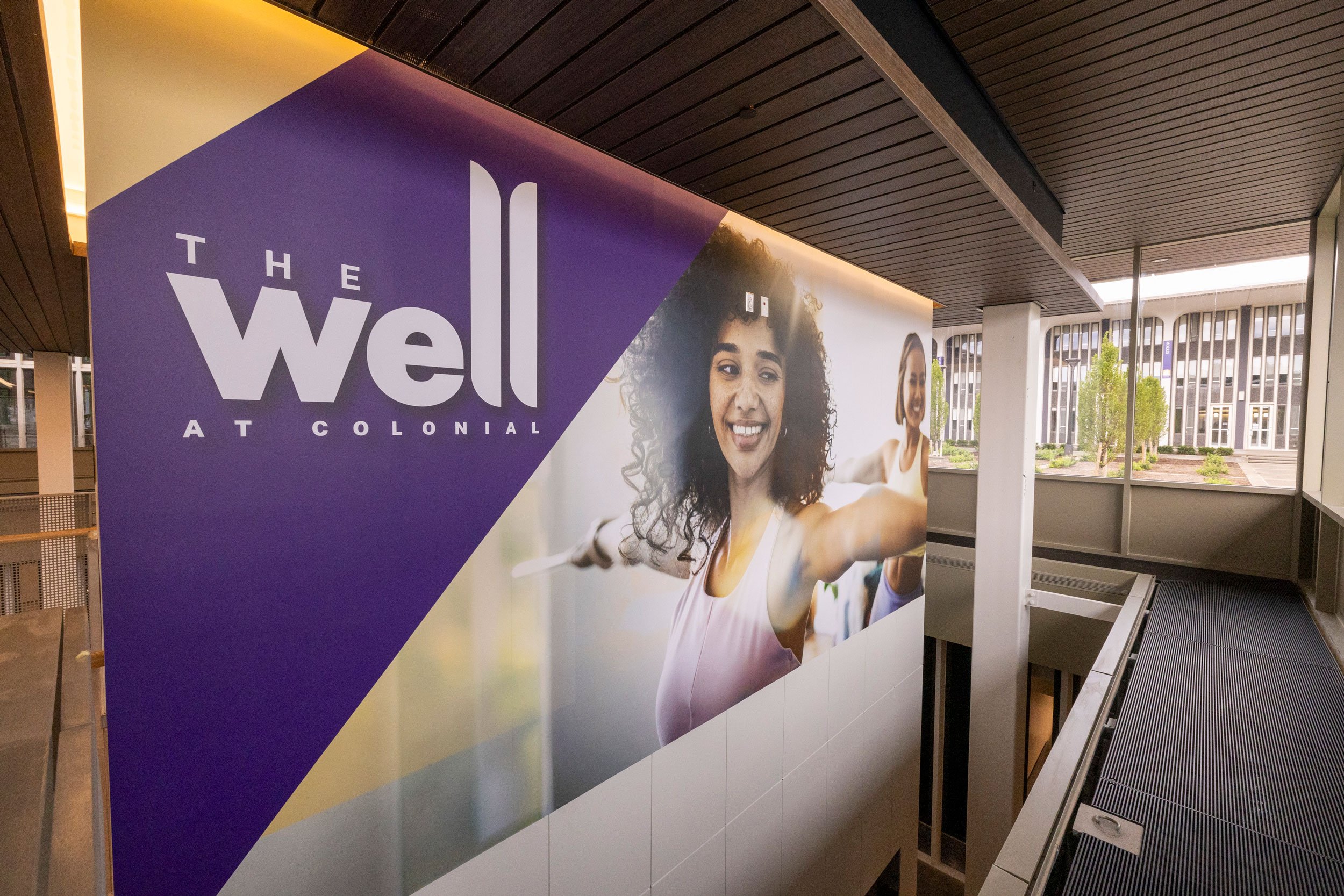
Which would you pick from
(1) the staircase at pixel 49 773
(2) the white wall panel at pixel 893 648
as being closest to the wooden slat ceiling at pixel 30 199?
(1) the staircase at pixel 49 773

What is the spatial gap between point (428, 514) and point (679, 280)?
1.53 metres

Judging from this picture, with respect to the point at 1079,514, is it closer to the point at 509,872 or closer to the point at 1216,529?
the point at 1216,529

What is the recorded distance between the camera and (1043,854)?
2061 millimetres

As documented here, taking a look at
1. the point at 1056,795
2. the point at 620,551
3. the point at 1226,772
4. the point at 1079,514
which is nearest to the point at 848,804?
the point at 1056,795

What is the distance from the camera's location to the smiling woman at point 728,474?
261 cm

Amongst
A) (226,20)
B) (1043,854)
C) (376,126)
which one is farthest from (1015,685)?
(226,20)

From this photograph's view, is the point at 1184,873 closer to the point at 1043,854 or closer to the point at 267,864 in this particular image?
the point at 1043,854

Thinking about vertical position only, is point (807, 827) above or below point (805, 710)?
below

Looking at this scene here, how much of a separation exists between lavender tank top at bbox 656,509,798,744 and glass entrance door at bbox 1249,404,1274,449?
212 inches

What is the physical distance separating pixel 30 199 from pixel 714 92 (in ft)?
9.20

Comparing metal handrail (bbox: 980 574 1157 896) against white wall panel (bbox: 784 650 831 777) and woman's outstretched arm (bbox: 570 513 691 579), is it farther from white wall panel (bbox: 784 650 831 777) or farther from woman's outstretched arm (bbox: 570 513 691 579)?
woman's outstretched arm (bbox: 570 513 691 579)

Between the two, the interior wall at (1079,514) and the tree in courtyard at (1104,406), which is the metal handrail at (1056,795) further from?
the tree in courtyard at (1104,406)

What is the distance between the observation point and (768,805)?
3428 millimetres

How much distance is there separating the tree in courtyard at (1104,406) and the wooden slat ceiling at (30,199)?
8.06 metres
